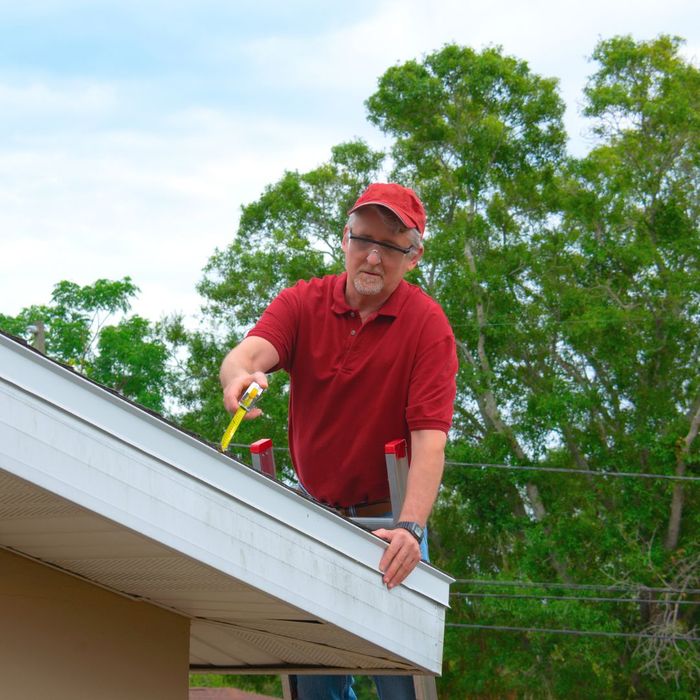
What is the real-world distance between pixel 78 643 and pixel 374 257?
4.27 feet

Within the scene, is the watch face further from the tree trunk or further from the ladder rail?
the tree trunk

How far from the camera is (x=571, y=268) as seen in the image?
26.1 metres

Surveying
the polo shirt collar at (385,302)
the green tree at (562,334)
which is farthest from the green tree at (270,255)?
the polo shirt collar at (385,302)

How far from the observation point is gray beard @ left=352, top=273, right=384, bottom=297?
3.48 meters

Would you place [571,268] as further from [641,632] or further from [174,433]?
[174,433]

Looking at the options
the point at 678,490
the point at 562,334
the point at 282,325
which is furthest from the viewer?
the point at 562,334

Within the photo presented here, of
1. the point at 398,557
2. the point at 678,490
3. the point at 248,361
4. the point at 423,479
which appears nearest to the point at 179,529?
the point at 398,557

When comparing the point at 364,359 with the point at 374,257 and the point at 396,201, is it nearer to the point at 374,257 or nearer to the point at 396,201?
the point at 374,257

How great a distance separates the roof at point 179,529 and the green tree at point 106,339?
2890cm

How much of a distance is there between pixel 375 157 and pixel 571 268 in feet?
17.9

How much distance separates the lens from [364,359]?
11.4 feet

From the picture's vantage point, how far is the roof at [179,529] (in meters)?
2.08

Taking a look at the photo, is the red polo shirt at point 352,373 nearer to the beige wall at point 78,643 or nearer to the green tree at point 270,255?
the beige wall at point 78,643

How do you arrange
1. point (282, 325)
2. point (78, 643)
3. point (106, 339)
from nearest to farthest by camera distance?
point (78, 643) → point (282, 325) → point (106, 339)
